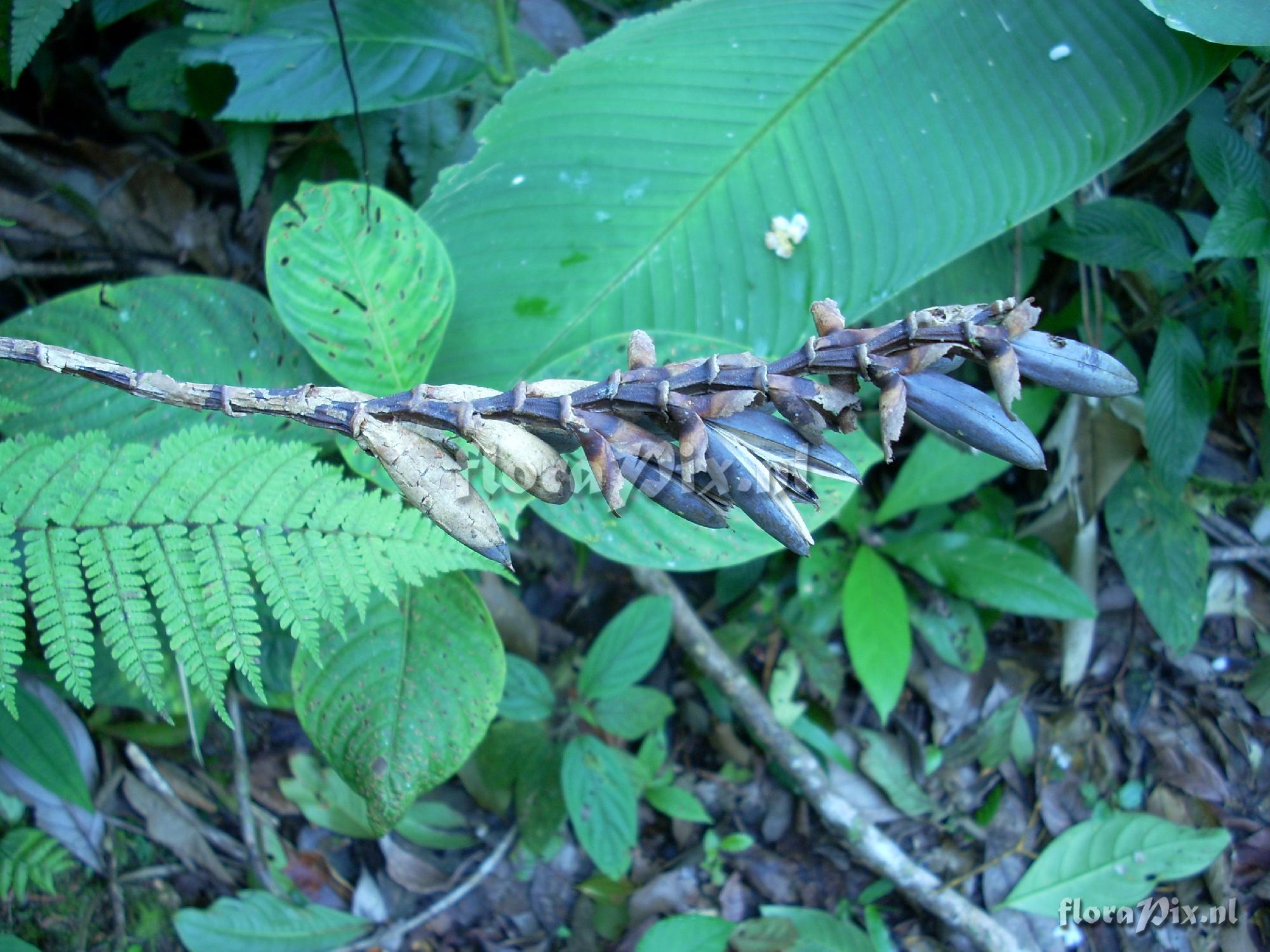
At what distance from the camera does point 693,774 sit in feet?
7.03

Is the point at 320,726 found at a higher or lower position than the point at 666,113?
lower

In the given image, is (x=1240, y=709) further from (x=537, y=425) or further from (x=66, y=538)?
(x=66, y=538)

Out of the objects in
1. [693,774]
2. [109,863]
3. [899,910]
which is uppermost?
[109,863]

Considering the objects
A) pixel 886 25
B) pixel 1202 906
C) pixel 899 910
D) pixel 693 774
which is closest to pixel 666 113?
pixel 886 25

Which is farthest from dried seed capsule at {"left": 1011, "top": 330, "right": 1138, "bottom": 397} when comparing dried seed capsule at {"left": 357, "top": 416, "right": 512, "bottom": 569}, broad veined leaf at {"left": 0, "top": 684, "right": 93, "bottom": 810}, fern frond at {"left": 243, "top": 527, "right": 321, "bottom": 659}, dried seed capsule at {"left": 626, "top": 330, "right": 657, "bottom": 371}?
broad veined leaf at {"left": 0, "top": 684, "right": 93, "bottom": 810}

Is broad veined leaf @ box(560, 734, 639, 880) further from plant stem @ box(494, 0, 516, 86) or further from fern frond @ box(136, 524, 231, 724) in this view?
plant stem @ box(494, 0, 516, 86)

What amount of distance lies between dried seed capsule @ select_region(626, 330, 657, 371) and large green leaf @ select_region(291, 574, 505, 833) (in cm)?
79

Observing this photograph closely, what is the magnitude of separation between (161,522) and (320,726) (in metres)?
0.49

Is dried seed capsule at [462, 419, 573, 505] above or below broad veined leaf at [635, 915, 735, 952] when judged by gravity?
above

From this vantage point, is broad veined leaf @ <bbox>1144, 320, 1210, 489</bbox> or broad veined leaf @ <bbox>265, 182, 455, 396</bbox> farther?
broad veined leaf @ <bbox>1144, 320, 1210, 489</bbox>

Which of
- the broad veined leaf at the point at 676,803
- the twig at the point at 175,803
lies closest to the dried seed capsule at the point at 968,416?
the broad veined leaf at the point at 676,803

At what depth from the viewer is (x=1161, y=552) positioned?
1929mm

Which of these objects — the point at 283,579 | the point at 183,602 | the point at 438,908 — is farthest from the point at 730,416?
the point at 438,908

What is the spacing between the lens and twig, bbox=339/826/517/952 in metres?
1.87
